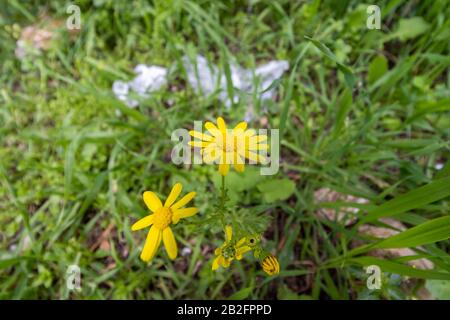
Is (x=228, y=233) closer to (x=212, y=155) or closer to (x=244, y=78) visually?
(x=212, y=155)

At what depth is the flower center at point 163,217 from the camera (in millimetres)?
1151

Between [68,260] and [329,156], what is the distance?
4.70 feet

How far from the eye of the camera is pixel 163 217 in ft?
3.78

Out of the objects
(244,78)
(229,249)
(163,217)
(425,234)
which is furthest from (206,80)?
(425,234)

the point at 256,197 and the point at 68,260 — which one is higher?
the point at 256,197

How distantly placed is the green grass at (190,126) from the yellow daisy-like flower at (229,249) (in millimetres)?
522

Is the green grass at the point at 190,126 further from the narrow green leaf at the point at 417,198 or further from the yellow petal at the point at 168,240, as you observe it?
the yellow petal at the point at 168,240

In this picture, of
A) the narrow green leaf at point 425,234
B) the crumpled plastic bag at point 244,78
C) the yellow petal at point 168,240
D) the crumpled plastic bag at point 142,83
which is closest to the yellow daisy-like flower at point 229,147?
the yellow petal at point 168,240

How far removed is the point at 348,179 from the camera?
182 centimetres

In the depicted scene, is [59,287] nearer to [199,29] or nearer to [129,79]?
[129,79]

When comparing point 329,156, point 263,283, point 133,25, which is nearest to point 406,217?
point 329,156

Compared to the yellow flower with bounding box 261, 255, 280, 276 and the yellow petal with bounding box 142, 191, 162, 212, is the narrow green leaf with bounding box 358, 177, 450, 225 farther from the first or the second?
the yellow petal with bounding box 142, 191, 162, 212

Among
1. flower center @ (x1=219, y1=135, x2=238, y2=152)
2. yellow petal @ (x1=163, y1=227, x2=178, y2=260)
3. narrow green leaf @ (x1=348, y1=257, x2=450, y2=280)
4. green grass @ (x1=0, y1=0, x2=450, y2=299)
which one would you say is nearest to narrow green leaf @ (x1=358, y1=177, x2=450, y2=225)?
green grass @ (x1=0, y1=0, x2=450, y2=299)

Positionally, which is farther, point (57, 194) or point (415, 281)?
point (57, 194)
